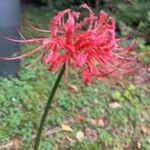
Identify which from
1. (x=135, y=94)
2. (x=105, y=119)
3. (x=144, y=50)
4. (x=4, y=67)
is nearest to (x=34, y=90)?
(x=4, y=67)

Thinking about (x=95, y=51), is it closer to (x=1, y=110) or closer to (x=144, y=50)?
(x=1, y=110)

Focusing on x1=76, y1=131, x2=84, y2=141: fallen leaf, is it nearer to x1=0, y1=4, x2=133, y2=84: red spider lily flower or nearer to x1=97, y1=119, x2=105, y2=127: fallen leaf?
x1=97, y1=119, x2=105, y2=127: fallen leaf

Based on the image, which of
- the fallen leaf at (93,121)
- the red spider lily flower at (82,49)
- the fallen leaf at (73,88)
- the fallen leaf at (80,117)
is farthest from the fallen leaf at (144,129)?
the red spider lily flower at (82,49)

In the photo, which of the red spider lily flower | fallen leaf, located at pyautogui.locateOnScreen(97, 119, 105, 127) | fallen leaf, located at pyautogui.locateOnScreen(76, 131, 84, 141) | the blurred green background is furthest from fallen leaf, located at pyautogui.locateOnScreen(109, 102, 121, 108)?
the red spider lily flower

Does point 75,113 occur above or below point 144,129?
above

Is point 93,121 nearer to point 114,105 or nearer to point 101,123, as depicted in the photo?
point 101,123

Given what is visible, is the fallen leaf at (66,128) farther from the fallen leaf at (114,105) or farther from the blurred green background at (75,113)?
the fallen leaf at (114,105)

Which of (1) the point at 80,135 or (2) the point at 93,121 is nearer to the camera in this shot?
(1) the point at 80,135

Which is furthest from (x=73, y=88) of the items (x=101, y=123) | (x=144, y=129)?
(x=144, y=129)
